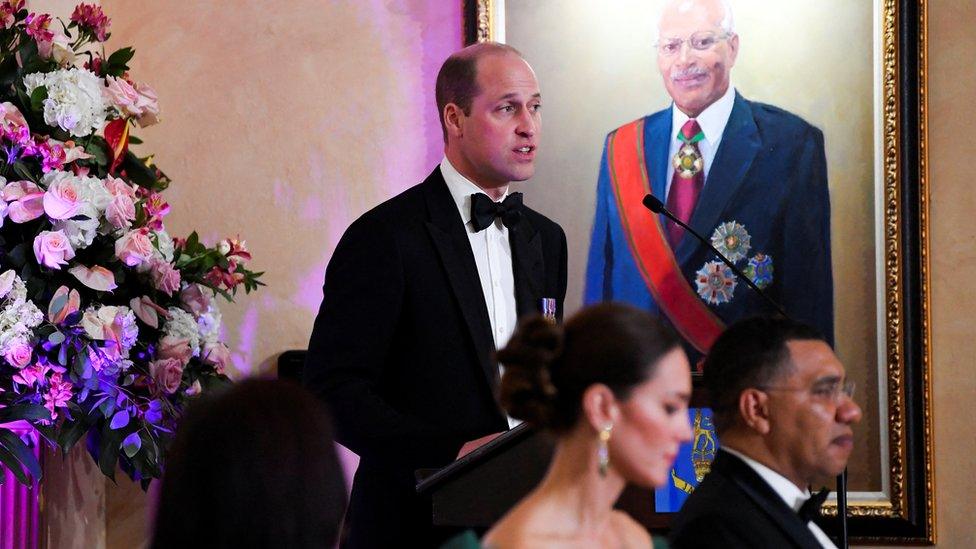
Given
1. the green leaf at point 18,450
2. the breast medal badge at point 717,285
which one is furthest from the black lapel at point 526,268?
the green leaf at point 18,450

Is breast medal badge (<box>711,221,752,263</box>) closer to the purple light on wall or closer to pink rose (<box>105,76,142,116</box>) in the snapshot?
pink rose (<box>105,76,142,116</box>)

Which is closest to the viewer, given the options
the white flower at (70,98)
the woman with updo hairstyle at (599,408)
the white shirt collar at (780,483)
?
the woman with updo hairstyle at (599,408)

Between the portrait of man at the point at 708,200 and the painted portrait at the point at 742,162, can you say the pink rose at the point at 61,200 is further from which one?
the portrait of man at the point at 708,200

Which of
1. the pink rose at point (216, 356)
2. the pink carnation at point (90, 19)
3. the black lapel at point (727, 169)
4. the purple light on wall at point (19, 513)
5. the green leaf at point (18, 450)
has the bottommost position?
the purple light on wall at point (19, 513)

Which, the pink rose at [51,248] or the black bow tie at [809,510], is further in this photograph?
the pink rose at [51,248]

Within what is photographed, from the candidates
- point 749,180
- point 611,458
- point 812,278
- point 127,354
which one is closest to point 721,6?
point 749,180

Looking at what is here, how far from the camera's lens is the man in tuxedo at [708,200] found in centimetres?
423

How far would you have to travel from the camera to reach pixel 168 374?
3605 mm

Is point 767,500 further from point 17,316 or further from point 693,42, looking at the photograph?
point 693,42

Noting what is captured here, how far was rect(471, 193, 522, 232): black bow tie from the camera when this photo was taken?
3203 mm

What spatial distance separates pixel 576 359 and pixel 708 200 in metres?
2.73

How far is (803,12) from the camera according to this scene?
4316 mm

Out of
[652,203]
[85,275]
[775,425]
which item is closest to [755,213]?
[652,203]

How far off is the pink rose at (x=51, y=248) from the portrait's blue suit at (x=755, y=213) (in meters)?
1.76
